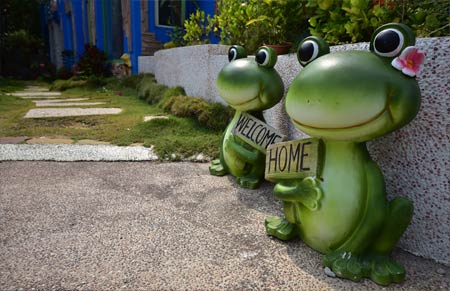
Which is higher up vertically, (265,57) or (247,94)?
(265,57)

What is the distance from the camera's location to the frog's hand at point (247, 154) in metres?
2.52

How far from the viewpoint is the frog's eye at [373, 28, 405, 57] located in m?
1.38

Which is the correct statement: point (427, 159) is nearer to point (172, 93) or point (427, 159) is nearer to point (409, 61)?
point (409, 61)

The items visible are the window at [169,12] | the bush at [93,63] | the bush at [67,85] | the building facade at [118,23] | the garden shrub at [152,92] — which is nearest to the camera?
the garden shrub at [152,92]

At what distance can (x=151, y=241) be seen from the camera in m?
1.79

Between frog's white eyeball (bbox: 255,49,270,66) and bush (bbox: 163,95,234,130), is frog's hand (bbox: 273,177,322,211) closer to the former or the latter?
frog's white eyeball (bbox: 255,49,270,66)

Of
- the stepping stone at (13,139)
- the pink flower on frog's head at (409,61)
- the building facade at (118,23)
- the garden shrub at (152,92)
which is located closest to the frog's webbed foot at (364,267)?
the pink flower on frog's head at (409,61)

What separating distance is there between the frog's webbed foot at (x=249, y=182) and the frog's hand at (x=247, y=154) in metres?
0.15

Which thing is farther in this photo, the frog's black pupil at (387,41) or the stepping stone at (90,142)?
the stepping stone at (90,142)

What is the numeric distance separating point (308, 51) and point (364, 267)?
3.31 ft

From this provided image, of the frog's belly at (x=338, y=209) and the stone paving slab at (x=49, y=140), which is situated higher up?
the frog's belly at (x=338, y=209)

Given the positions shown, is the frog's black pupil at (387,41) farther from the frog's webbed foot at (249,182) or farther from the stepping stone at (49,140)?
the stepping stone at (49,140)

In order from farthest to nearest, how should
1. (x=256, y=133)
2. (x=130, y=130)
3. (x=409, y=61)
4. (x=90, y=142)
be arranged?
(x=130, y=130)
(x=90, y=142)
(x=256, y=133)
(x=409, y=61)

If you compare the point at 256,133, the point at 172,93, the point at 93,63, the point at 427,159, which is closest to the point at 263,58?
the point at 256,133
